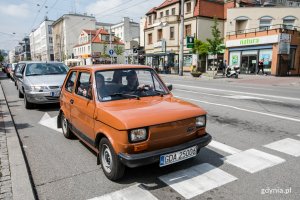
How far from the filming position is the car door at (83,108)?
4309mm

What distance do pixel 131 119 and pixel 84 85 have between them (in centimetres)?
182

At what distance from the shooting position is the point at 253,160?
14.7 ft

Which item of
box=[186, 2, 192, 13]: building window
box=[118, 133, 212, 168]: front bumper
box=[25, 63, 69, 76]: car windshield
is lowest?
box=[118, 133, 212, 168]: front bumper

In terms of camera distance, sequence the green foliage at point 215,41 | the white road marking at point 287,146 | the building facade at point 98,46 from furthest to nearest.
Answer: the building facade at point 98,46 → the green foliage at point 215,41 → the white road marking at point 287,146

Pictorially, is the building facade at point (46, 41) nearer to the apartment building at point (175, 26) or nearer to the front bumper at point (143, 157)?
the apartment building at point (175, 26)

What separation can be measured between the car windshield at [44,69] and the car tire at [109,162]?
7.46m

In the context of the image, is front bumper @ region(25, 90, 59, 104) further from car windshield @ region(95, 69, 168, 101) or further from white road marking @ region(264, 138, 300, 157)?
white road marking @ region(264, 138, 300, 157)

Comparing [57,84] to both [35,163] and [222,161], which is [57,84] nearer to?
[35,163]

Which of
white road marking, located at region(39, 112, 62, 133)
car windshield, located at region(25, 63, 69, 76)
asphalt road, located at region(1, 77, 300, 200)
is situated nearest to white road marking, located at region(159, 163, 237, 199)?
asphalt road, located at region(1, 77, 300, 200)

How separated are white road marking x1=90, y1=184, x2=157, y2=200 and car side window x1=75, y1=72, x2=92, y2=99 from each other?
1.68 m

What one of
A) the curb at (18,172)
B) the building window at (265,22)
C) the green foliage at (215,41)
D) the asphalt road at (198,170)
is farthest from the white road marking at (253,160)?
the building window at (265,22)

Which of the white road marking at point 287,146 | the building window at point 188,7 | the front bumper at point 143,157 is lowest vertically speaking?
the white road marking at point 287,146

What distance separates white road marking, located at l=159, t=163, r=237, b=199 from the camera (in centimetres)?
355

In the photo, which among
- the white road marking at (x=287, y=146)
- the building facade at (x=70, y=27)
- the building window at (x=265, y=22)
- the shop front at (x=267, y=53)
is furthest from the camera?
the building facade at (x=70, y=27)
